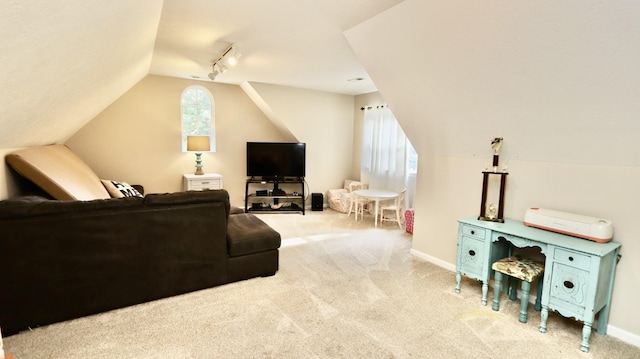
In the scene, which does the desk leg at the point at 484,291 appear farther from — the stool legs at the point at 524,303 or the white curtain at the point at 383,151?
the white curtain at the point at 383,151

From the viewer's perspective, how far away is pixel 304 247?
388 cm

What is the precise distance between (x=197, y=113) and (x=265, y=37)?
3.04m

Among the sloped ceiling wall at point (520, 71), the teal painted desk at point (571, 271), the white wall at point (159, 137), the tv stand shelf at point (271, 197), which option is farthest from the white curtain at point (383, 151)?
the teal painted desk at point (571, 271)

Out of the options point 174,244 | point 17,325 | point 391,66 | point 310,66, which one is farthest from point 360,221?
point 17,325

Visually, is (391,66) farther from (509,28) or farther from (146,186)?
(146,186)

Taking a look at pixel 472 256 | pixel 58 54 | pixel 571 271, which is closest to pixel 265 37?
pixel 58 54

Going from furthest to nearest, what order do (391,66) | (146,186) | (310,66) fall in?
(146,186) → (310,66) → (391,66)

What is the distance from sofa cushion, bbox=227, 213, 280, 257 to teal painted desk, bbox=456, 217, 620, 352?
1907 mm

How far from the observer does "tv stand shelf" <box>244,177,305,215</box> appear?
19.3ft

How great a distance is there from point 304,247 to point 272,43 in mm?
2415

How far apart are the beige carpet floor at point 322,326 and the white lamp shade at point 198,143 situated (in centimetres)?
312

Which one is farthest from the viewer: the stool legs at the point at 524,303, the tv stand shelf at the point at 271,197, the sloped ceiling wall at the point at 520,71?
the tv stand shelf at the point at 271,197

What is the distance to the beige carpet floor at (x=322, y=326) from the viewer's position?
1940 mm

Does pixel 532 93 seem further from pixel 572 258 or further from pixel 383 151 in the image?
pixel 383 151
